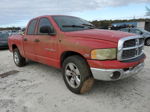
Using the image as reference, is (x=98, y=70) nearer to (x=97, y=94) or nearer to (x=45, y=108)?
(x=97, y=94)

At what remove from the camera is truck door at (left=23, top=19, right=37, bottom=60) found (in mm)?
4555

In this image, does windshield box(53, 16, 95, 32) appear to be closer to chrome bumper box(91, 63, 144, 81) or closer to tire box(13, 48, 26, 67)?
chrome bumper box(91, 63, 144, 81)

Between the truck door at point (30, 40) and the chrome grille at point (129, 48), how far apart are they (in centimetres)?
280

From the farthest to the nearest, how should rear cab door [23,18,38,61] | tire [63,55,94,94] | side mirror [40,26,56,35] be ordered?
rear cab door [23,18,38,61] → side mirror [40,26,56,35] → tire [63,55,94,94]

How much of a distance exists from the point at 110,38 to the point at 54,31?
151 centimetres

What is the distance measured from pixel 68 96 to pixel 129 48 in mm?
1688

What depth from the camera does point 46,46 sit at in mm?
3879

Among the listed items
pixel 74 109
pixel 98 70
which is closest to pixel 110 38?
pixel 98 70

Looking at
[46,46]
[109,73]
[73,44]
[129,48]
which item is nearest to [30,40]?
[46,46]

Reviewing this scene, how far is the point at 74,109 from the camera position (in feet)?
8.95

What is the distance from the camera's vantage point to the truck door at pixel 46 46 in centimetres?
366

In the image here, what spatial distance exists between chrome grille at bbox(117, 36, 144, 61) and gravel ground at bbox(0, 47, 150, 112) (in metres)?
0.90

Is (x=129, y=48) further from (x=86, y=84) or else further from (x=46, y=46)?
(x=46, y=46)

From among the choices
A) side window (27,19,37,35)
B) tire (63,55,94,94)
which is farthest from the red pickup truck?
side window (27,19,37,35)
